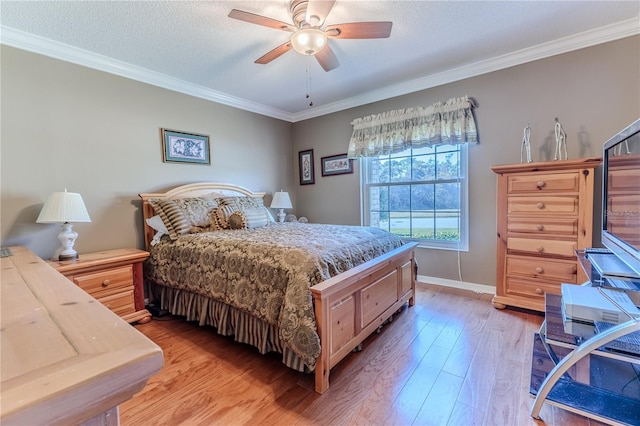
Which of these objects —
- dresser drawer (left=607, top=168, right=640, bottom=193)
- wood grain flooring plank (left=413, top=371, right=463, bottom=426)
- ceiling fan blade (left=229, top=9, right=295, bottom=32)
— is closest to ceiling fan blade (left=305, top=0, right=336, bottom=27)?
ceiling fan blade (left=229, top=9, right=295, bottom=32)

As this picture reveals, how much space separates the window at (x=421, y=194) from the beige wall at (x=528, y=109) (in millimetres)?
129

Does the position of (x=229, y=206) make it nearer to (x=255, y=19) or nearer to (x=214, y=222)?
(x=214, y=222)

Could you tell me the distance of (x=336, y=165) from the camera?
4148 mm

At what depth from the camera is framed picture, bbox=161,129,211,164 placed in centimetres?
315

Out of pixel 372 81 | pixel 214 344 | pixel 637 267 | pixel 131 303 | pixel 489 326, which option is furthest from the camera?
pixel 372 81

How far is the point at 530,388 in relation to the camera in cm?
158

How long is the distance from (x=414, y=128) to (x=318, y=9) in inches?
77.0

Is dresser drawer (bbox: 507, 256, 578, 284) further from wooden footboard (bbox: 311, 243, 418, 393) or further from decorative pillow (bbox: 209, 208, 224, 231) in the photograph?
decorative pillow (bbox: 209, 208, 224, 231)

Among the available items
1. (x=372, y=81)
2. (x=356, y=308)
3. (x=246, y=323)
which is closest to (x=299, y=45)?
(x=372, y=81)

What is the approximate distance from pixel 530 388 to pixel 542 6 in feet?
8.44

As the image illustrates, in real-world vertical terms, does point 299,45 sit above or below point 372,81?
below

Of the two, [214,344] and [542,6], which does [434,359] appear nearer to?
[214,344]

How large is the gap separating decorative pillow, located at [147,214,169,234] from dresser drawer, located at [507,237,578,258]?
10.6ft

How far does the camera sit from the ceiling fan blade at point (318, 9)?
1.68m
